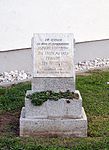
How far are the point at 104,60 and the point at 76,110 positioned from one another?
557 cm

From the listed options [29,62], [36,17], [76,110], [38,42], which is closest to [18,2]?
[36,17]

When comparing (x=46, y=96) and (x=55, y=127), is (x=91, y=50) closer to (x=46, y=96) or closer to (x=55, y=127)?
(x=46, y=96)

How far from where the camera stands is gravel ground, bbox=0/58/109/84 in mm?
10055

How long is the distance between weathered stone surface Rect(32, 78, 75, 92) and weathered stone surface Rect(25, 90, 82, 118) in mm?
318

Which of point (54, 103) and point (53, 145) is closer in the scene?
point (53, 145)

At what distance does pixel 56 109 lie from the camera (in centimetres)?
670

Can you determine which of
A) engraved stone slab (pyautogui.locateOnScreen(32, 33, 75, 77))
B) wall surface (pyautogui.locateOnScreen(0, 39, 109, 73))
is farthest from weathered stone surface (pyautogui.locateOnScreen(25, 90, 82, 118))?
wall surface (pyautogui.locateOnScreen(0, 39, 109, 73))

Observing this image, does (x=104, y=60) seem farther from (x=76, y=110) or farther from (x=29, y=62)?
(x=76, y=110)

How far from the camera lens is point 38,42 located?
22.8ft

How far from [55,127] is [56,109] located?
239mm

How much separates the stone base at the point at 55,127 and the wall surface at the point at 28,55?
12.3 feet

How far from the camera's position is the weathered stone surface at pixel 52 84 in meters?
6.93

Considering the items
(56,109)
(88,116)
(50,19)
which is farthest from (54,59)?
(50,19)

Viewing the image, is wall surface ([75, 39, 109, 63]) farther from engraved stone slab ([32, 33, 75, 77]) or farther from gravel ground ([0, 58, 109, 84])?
engraved stone slab ([32, 33, 75, 77])
